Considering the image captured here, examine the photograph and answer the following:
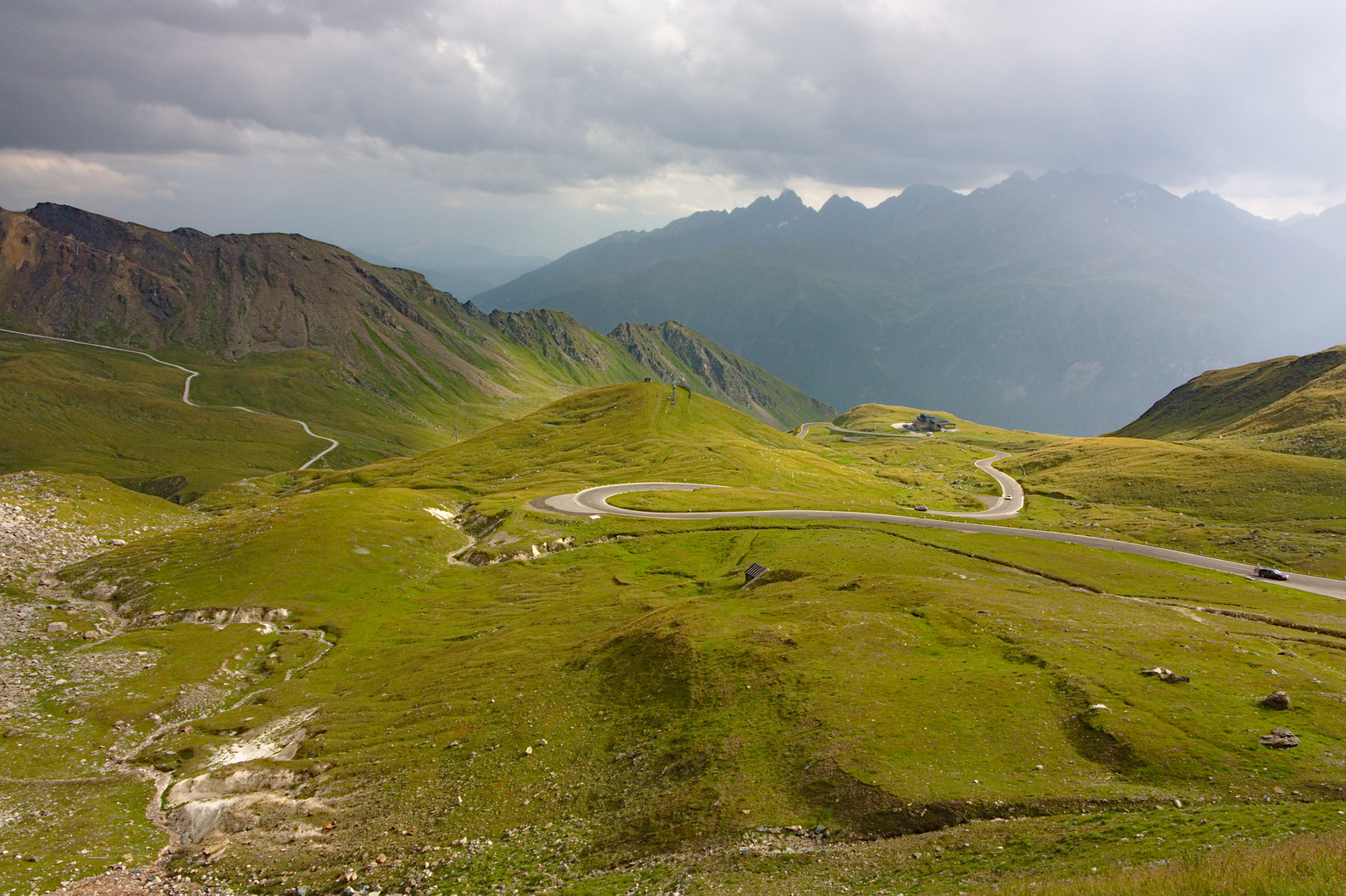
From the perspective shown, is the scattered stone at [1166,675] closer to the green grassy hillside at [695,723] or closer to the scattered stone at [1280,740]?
the green grassy hillside at [695,723]

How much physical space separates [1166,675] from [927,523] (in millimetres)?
63752

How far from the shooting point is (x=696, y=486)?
131500 mm

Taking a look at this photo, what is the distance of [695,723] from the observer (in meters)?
39.9

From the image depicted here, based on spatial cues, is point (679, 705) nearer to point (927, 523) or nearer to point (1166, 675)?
point (1166, 675)

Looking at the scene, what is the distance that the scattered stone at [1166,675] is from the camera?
37.8m

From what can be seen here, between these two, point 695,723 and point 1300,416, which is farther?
point 1300,416

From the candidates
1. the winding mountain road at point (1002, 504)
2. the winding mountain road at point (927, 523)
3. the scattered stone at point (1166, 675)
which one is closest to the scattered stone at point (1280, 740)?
the scattered stone at point (1166, 675)

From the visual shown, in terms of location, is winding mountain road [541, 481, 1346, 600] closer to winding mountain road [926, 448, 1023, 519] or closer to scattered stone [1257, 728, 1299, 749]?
winding mountain road [926, 448, 1023, 519]

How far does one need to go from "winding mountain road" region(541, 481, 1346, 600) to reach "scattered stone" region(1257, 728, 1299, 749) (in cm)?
5299

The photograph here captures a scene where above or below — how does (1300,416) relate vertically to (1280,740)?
above

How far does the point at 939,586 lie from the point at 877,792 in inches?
1363

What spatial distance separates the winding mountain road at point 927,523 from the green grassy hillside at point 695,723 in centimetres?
663

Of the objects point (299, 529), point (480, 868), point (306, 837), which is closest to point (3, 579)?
point (299, 529)

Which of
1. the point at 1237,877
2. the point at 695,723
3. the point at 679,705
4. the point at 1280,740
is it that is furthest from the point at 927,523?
the point at 1237,877
